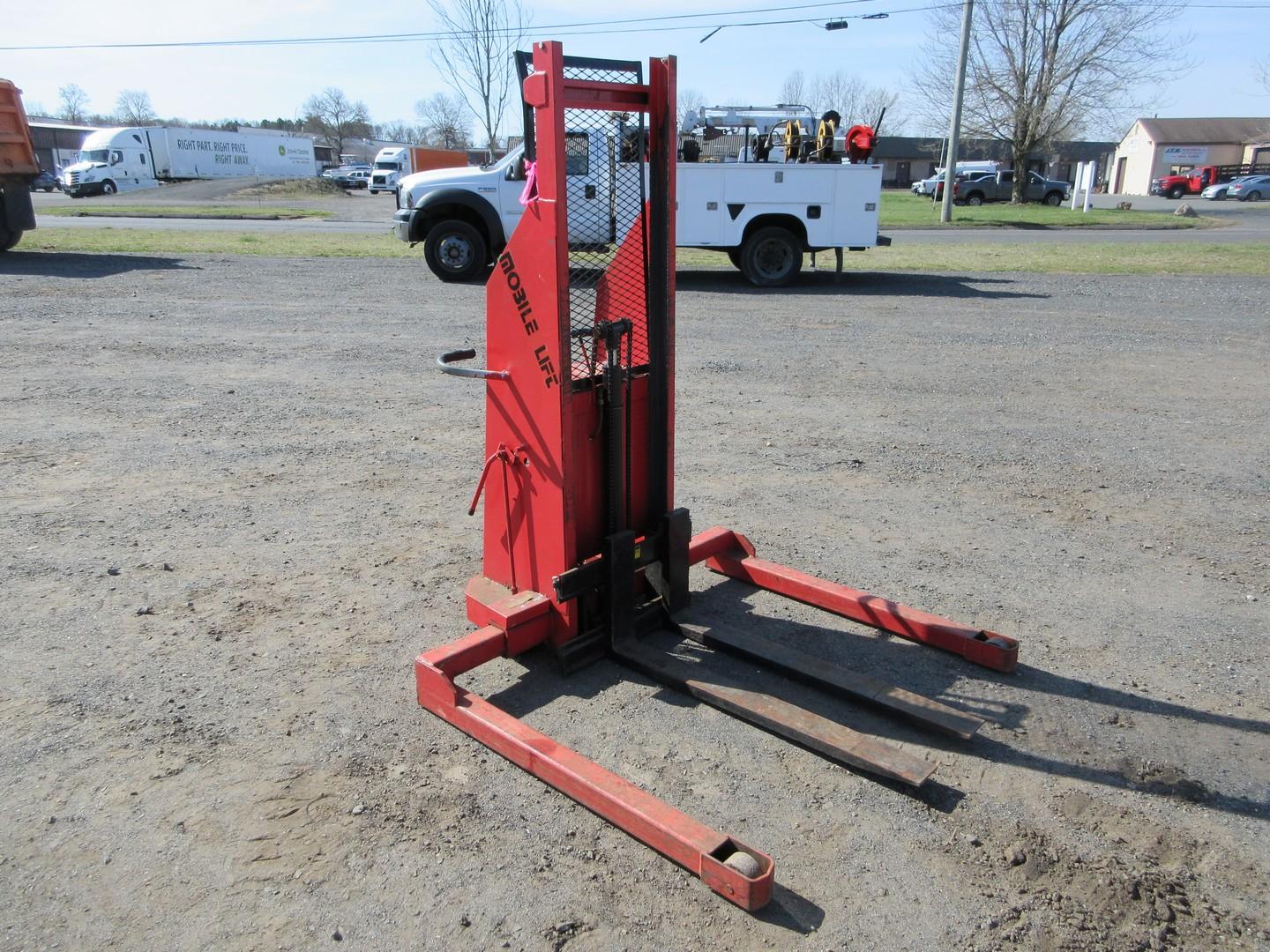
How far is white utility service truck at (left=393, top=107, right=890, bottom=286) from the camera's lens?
569 inches

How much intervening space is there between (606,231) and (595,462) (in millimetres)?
1006

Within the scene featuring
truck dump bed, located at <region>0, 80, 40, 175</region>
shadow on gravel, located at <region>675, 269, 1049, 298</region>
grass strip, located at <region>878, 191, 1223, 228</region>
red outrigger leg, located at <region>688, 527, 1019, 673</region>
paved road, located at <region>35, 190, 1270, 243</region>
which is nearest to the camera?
red outrigger leg, located at <region>688, 527, 1019, 673</region>

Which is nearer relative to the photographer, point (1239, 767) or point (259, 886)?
point (259, 886)

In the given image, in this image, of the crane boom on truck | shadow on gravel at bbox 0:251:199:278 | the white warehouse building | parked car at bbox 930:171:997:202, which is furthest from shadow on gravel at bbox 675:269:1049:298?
the white warehouse building

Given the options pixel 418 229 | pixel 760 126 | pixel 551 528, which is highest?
pixel 760 126

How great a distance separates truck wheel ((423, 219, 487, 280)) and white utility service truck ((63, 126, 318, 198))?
40077 millimetres

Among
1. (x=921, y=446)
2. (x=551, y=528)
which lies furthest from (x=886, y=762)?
(x=921, y=446)

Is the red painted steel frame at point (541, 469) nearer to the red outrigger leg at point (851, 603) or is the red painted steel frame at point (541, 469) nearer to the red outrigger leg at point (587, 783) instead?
the red outrigger leg at point (587, 783)

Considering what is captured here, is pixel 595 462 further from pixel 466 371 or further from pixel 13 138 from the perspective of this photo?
pixel 13 138

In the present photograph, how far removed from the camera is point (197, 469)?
6.13 m

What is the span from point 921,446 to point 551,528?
3949 millimetres

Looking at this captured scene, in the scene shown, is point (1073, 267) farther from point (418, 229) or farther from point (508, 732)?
point (508, 732)

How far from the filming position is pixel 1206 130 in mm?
76125

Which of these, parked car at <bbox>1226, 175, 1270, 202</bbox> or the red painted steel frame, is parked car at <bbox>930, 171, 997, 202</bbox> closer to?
parked car at <bbox>1226, 175, 1270, 202</bbox>
